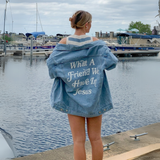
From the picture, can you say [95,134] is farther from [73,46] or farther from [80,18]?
[80,18]

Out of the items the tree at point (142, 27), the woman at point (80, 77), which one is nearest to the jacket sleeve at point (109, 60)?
the woman at point (80, 77)

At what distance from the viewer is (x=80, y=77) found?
234cm

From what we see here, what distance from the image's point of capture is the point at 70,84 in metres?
2.32

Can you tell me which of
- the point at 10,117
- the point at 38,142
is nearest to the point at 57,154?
the point at 38,142

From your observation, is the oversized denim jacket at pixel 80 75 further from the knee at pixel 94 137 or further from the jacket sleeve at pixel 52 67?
the knee at pixel 94 137

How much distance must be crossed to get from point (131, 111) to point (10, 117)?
347 cm

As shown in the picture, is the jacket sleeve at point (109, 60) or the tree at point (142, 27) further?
the tree at point (142, 27)

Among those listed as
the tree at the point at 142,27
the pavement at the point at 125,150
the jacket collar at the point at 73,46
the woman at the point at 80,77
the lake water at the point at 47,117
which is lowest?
the lake water at the point at 47,117

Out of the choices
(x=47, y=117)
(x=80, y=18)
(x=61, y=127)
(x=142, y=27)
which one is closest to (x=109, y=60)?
(x=80, y=18)

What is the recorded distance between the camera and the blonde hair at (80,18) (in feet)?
7.60

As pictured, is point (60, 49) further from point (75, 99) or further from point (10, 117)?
point (10, 117)

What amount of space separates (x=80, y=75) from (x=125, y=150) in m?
1.61

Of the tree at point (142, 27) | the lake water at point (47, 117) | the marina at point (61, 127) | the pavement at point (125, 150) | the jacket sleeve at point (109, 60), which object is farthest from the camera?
the tree at point (142, 27)

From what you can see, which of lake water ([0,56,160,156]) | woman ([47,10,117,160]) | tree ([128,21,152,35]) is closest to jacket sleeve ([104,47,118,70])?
woman ([47,10,117,160])
